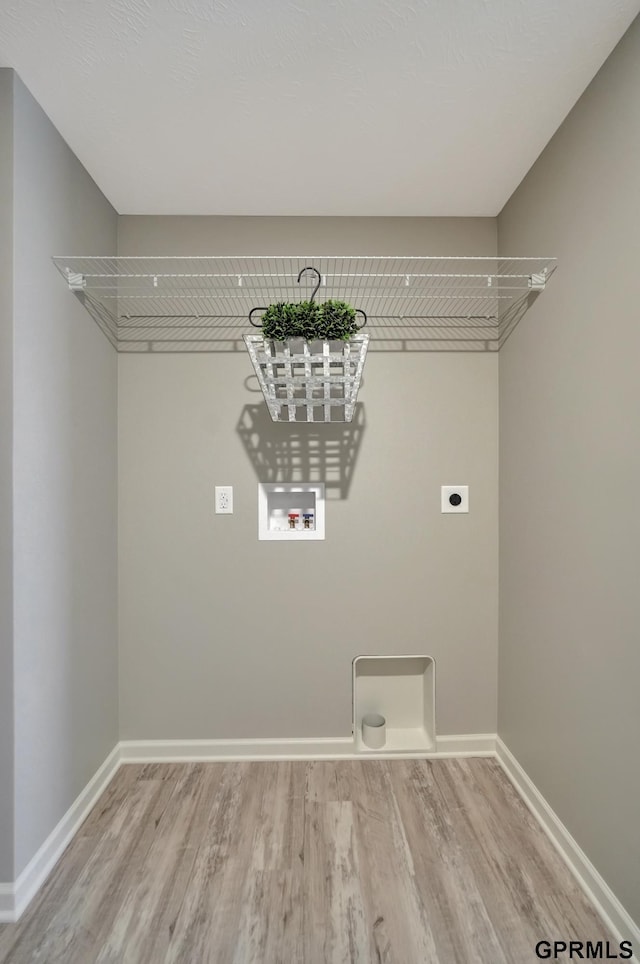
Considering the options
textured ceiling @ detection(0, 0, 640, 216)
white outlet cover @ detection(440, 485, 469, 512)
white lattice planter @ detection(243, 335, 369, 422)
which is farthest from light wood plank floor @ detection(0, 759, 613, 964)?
textured ceiling @ detection(0, 0, 640, 216)

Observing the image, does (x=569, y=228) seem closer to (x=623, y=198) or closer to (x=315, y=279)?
(x=623, y=198)

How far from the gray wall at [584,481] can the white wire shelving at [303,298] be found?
9.2 inches

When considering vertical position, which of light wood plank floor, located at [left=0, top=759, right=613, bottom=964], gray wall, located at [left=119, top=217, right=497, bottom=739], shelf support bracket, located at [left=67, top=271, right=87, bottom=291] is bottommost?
light wood plank floor, located at [left=0, top=759, right=613, bottom=964]

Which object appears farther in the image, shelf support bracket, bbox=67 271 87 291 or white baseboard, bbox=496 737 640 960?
shelf support bracket, bbox=67 271 87 291

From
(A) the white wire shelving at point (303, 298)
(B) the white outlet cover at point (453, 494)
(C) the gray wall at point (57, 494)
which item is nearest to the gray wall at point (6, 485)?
(C) the gray wall at point (57, 494)

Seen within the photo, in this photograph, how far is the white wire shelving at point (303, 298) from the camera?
198cm

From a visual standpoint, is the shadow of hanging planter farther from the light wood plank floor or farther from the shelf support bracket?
the light wood plank floor

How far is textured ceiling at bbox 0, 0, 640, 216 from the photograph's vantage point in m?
1.15

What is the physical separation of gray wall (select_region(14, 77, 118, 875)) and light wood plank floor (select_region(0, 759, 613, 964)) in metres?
0.23

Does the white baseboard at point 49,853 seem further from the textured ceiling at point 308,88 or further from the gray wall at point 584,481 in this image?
the textured ceiling at point 308,88

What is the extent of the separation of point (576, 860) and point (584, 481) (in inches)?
45.8

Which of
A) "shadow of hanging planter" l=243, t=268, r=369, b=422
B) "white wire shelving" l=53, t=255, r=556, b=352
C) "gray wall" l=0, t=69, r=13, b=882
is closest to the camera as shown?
"gray wall" l=0, t=69, r=13, b=882

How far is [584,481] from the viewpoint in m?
1.39

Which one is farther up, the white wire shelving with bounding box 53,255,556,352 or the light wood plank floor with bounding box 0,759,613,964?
the white wire shelving with bounding box 53,255,556,352
